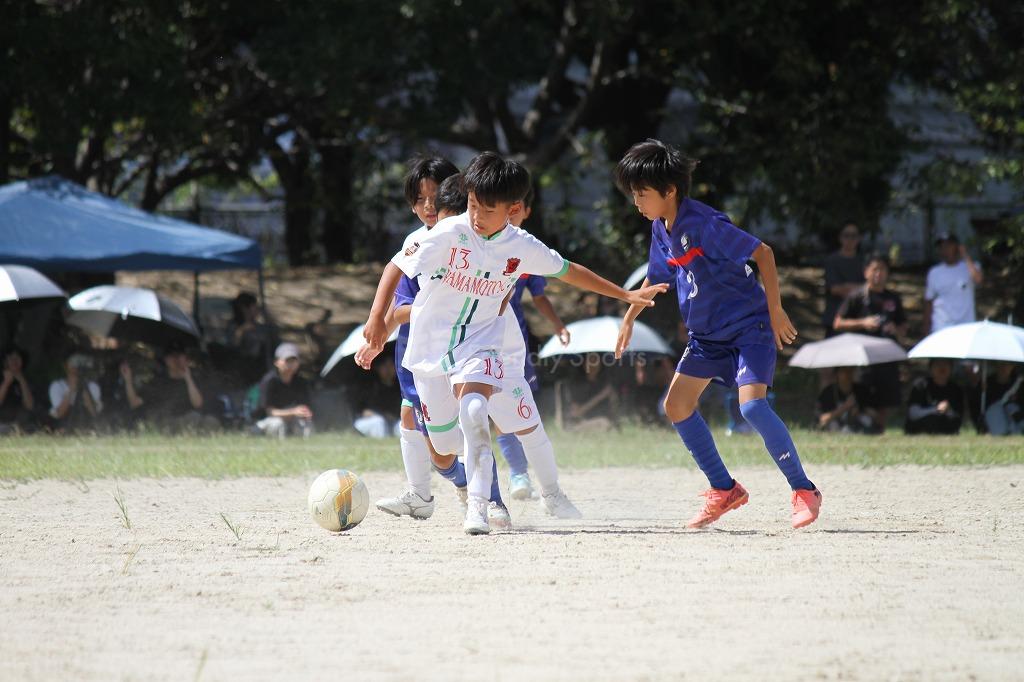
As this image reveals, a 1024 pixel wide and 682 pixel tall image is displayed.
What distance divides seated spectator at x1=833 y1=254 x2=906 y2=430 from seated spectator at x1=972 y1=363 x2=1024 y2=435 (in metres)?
0.86

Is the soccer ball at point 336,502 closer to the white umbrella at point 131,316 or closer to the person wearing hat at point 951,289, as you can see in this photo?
the white umbrella at point 131,316

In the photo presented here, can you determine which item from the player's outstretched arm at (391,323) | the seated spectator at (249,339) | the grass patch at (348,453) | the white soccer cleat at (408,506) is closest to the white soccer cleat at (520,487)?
the white soccer cleat at (408,506)

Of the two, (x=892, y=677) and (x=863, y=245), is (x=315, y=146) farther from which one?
(x=892, y=677)

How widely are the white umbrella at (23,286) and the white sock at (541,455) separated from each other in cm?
783

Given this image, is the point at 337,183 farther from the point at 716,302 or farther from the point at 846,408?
the point at 716,302

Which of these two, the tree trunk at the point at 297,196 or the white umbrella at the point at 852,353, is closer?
the white umbrella at the point at 852,353

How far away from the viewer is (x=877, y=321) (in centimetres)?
1395

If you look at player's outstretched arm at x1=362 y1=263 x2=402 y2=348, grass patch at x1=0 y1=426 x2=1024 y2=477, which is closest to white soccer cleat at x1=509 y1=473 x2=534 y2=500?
player's outstretched arm at x1=362 y1=263 x2=402 y2=348

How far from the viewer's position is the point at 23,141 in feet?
63.3

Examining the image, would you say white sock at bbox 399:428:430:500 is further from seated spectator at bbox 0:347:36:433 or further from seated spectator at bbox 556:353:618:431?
seated spectator at bbox 0:347:36:433

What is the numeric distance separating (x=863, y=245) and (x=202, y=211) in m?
11.7

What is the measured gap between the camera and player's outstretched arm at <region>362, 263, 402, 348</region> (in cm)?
655

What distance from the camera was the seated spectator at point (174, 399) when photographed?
13984 millimetres

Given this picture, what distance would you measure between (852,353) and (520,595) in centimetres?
920
